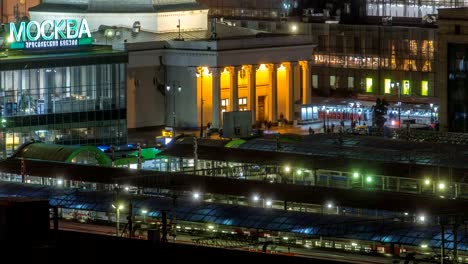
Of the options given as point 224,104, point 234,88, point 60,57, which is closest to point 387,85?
point 234,88

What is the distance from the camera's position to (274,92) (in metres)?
165

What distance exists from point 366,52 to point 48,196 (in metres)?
89.6

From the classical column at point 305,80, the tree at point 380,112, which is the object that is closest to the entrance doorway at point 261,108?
the classical column at point 305,80

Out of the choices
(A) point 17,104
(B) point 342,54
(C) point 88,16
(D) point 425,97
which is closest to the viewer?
(A) point 17,104

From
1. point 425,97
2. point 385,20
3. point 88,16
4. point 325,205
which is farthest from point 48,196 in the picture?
point 385,20

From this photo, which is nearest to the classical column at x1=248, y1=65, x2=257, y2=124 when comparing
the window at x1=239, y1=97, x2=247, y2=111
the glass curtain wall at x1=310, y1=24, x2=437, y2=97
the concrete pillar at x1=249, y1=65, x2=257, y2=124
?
the concrete pillar at x1=249, y1=65, x2=257, y2=124

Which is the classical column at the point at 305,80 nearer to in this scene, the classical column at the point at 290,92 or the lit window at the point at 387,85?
the classical column at the point at 290,92

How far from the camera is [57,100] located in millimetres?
133000

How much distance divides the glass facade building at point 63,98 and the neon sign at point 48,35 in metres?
1.41

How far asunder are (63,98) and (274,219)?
45787mm

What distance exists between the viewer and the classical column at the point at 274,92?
165 metres

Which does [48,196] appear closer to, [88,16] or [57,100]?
[57,100]

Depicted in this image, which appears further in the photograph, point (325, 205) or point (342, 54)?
point (342, 54)

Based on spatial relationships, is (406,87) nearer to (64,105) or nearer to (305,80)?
(305,80)
